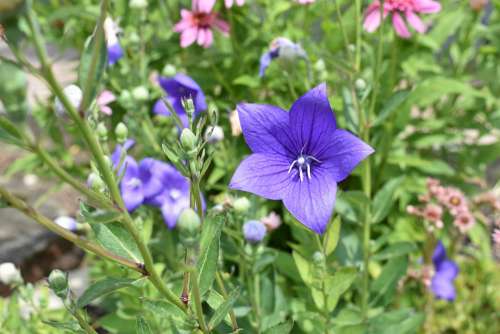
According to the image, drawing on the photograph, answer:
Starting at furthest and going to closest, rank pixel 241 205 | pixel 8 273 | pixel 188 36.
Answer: pixel 188 36, pixel 8 273, pixel 241 205

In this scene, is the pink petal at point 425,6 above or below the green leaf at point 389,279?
above

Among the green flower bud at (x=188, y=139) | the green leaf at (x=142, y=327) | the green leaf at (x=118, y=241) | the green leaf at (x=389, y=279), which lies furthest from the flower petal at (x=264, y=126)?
the green leaf at (x=389, y=279)

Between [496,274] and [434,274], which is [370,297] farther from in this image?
[496,274]

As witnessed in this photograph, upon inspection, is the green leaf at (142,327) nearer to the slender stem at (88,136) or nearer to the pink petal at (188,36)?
the slender stem at (88,136)

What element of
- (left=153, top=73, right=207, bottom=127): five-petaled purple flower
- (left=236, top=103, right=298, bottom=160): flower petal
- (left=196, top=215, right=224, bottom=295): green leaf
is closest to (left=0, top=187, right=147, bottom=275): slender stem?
(left=196, top=215, right=224, bottom=295): green leaf

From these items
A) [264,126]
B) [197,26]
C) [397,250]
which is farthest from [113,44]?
[397,250]

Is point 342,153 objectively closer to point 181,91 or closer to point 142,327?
point 142,327

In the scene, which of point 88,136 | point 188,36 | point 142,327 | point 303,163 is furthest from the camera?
point 188,36
